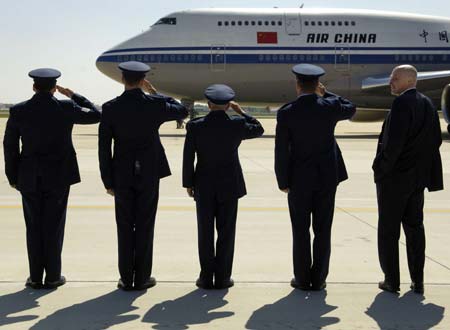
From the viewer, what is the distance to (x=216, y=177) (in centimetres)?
503

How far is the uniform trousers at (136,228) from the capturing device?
16.1 feet

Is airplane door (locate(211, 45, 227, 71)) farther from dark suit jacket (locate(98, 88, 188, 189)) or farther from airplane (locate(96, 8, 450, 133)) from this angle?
dark suit jacket (locate(98, 88, 188, 189))

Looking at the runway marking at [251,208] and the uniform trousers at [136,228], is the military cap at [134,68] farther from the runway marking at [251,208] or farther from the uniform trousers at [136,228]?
the runway marking at [251,208]

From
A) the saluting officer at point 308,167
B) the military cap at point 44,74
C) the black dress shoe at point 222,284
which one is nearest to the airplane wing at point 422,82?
the saluting officer at point 308,167

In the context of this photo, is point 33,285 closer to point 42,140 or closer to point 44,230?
point 44,230

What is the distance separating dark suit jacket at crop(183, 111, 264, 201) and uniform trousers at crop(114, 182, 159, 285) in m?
0.37

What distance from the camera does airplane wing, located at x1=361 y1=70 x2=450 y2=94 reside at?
25141 millimetres

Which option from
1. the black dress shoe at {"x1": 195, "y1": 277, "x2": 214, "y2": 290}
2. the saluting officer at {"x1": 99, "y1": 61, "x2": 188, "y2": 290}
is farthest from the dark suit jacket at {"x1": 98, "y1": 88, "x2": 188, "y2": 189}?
the black dress shoe at {"x1": 195, "y1": 277, "x2": 214, "y2": 290}

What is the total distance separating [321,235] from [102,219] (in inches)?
137

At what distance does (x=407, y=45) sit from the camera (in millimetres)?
26766

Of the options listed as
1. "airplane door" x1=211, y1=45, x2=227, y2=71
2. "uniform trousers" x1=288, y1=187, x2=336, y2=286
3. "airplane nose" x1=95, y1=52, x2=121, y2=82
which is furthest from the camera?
"airplane nose" x1=95, y1=52, x2=121, y2=82

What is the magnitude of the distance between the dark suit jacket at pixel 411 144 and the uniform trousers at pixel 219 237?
3.91 feet

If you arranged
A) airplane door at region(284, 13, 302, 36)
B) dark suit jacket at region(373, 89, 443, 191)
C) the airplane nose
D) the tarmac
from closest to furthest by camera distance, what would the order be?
the tarmac
dark suit jacket at region(373, 89, 443, 191)
airplane door at region(284, 13, 302, 36)
the airplane nose

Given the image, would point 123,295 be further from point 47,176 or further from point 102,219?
point 102,219
